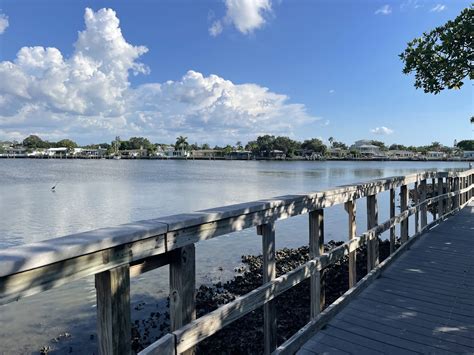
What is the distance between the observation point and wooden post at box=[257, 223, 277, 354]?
10.6 ft

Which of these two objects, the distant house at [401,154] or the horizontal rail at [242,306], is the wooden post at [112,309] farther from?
the distant house at [401,154]

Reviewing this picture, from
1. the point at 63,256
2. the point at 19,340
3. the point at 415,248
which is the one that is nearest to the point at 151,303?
the point at 19,340

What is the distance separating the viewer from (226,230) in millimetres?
2729

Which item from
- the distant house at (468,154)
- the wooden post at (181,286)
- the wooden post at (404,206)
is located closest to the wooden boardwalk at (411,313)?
the wooden post at (404,206)

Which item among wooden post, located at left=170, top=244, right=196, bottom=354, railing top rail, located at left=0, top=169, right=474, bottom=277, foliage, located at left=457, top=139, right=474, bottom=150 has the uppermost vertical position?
foliage, located at left=457, top=139, right=474, bottom=150

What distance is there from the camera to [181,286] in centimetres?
239

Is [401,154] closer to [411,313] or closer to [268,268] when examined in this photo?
[411,313]

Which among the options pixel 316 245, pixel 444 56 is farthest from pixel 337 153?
pixel 316 245

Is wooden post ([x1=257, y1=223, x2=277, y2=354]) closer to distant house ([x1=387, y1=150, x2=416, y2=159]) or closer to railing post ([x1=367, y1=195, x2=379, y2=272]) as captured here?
railing post ([x1=367, y1=195, x2=379, y2=272])

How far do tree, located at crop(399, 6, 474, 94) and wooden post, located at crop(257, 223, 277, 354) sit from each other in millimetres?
7334

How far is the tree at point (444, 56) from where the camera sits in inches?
324

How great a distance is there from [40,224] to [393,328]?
18509 millimetres

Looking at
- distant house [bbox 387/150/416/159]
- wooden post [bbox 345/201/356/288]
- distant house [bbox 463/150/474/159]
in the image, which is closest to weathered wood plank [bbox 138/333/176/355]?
wooden post [bbox 345/201/356/288]

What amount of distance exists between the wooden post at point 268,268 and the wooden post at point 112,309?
148 centimetres
